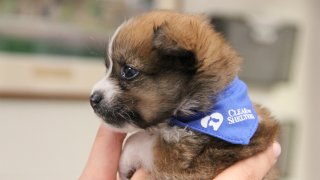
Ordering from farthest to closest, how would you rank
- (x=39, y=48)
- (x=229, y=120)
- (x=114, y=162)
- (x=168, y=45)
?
(x=39, y=48) → (x=114, y=162) → (x=229, y=120) → (x=168, y=45)

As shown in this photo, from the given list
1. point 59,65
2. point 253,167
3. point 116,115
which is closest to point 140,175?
point 116,115

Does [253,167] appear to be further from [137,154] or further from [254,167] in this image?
[137,154]

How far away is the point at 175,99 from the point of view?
1.07 m

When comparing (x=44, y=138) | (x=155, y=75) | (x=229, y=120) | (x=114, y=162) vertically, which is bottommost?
(x=44, y=138)

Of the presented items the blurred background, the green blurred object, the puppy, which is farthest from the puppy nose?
the green blurred object

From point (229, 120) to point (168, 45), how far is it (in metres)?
0.24

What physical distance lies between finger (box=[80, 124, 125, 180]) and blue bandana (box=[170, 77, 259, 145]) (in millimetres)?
244

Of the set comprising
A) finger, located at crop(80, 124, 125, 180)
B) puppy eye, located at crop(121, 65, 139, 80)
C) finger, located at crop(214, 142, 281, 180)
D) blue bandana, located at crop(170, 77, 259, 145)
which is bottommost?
finger, located at crop(80, 124, 125, 180)

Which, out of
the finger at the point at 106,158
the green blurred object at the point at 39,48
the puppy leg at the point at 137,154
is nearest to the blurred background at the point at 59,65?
the green blurred object at the point at 39,48

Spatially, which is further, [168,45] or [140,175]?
[140,175]

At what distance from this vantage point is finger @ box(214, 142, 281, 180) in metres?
1.11

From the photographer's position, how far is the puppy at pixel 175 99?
3.43 ft

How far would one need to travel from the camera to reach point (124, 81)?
105cm

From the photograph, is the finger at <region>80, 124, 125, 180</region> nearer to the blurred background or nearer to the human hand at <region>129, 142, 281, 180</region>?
the human hand at <region>129, 142, 281, 180</region>
